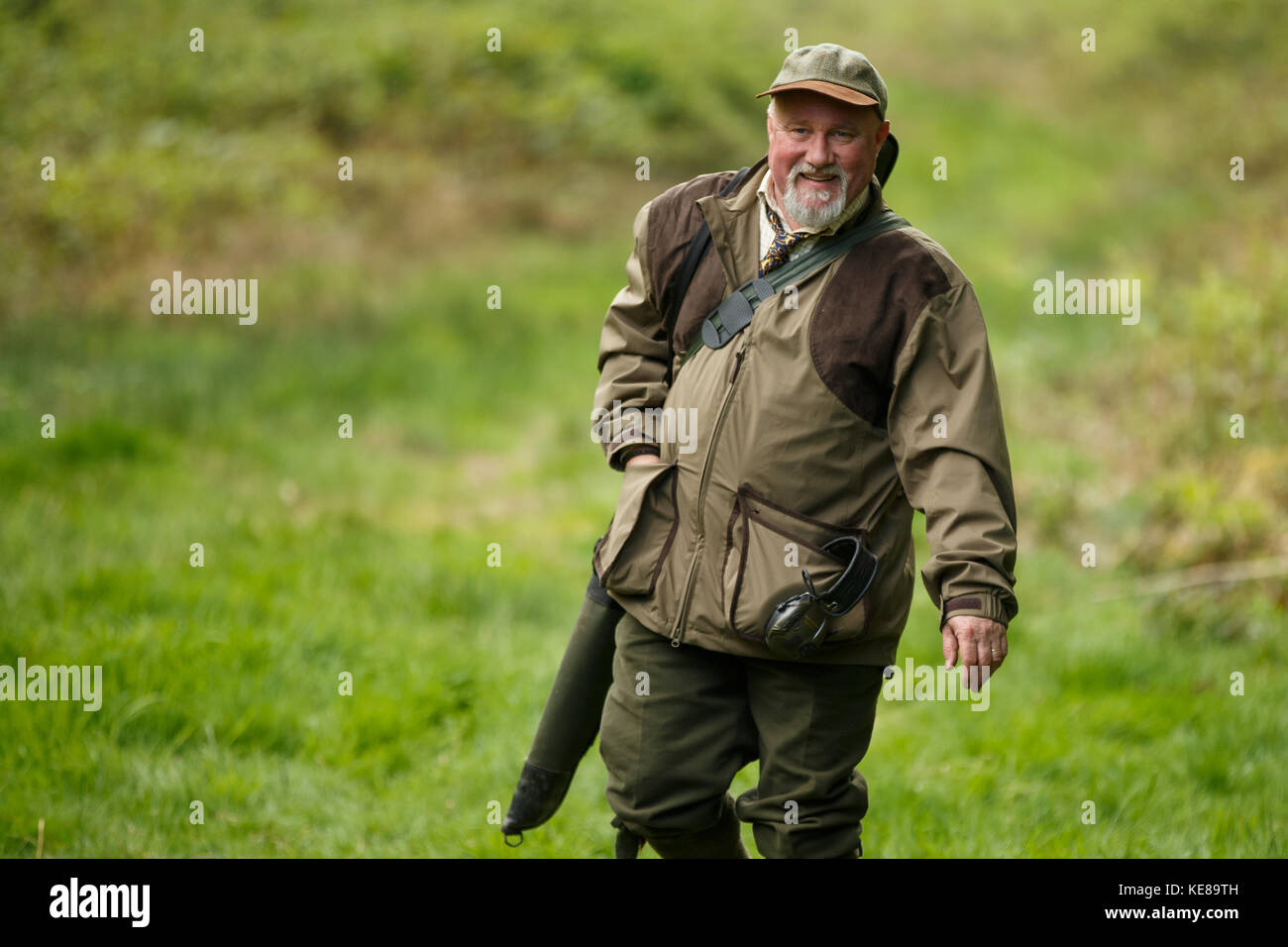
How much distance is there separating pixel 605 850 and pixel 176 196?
874 cm

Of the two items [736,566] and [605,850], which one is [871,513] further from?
[605,850]

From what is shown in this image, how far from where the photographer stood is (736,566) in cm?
345

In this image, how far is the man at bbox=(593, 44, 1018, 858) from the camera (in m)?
3.30

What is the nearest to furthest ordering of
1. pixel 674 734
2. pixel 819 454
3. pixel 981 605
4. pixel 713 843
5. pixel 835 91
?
pixel 981 605
pixel 835 91
pixel 819 454
pixel 674 734
pixel 713 843

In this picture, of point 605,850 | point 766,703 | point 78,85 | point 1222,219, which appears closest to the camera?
point 766,703

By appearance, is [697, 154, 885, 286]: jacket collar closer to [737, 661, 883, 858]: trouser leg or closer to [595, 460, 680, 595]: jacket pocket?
[595, 460, 680, 595]: jacket pocket

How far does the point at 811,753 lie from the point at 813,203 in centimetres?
151

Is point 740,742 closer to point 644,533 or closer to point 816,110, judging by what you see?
point 644,533

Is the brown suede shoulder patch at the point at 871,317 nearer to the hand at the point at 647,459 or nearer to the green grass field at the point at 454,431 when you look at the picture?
the hand at the point at 647,459

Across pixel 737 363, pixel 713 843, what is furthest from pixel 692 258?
pixel 713 843

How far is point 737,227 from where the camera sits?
3.61 m

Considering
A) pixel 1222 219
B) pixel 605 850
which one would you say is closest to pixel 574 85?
pixel 1222 219

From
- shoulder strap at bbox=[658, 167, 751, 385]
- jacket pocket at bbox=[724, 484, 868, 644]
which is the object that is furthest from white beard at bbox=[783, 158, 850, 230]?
jacket pocket at bbox=[724, 484, 868, 644]

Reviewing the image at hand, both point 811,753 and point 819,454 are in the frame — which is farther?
point 811,753
